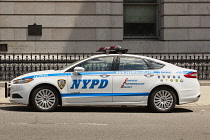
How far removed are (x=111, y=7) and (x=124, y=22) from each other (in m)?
0.98

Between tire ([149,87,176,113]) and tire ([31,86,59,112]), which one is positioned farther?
tire ([149,87,176,113])

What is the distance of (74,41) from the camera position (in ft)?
62.1

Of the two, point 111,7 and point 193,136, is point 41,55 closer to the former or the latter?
point 111,7

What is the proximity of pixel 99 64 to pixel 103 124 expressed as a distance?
2.27 meters

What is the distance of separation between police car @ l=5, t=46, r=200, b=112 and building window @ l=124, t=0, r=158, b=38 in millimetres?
9052

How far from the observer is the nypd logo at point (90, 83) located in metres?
10.5

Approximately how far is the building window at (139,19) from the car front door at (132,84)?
9069 mm

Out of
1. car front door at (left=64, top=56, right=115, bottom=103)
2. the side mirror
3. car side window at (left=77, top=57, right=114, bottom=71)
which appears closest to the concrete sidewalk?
car front door at (left=64, top=56, right=115, bottom=103)

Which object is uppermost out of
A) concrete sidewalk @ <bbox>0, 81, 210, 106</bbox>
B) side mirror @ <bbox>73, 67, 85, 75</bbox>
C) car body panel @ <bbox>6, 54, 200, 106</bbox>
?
side mirror @ <bbox>73, 67, 85, 75</bbox>

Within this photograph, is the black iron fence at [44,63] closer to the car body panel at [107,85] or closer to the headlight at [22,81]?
the headlight at [22,81]

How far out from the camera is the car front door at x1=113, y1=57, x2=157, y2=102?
10.5 m

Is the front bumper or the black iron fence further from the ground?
the black iron fence

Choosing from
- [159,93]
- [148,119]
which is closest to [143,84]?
[159,93]

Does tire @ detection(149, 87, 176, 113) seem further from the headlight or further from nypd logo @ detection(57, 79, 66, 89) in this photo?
the headlight
